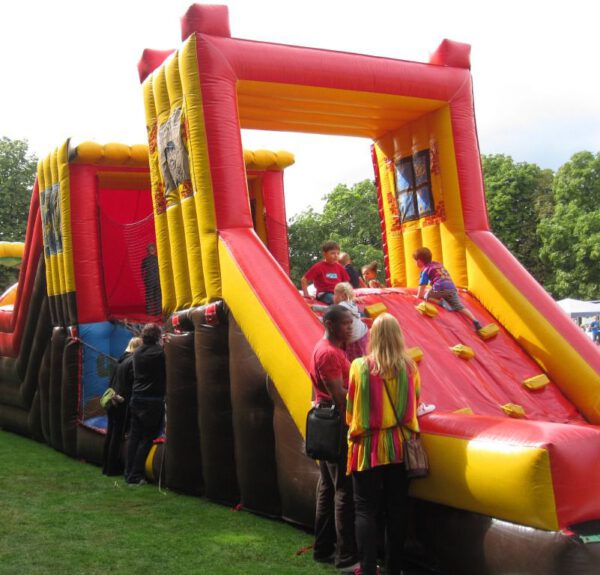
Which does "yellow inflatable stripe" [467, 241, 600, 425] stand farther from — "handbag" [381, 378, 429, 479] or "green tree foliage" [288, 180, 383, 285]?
"green tree foliage" [288, 180, 383, 285]

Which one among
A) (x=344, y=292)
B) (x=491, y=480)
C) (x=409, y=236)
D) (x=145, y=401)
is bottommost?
(x=491, y=480)

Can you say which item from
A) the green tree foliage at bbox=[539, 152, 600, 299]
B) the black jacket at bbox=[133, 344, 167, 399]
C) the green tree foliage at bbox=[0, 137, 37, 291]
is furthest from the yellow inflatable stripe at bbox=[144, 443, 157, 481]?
the green tree foliage at bbox=[539, 152, 600, 299]

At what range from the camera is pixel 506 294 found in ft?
23.7

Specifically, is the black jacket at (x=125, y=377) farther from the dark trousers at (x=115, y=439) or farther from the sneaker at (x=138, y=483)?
the sneaker at (x=138, y=483)

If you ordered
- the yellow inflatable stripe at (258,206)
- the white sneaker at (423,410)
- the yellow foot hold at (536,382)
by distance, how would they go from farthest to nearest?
1. the yellow inflatable stripe at (258,206)
2. the yellow foot hold at (536,382)
3. the white sneaker at (423,410)

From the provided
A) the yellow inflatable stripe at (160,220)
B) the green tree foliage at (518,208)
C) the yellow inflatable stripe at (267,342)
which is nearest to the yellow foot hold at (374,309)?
the yellow inflatable stripe at (267,342)

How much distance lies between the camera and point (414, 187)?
8.33 metres

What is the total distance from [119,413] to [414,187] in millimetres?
3597

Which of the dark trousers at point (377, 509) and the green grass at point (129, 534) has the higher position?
the dark trousers at point (377, 509)

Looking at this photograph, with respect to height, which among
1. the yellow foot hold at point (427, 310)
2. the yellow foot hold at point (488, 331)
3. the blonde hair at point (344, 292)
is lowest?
the yellow foot hold at point (488, 331)

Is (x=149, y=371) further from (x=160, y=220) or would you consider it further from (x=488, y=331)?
(x=488, y=331)

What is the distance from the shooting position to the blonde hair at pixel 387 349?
167 inches

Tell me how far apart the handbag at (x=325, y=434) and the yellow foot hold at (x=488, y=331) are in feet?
9.55

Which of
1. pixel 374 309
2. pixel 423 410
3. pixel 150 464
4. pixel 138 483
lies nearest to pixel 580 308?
pixel 374 309
